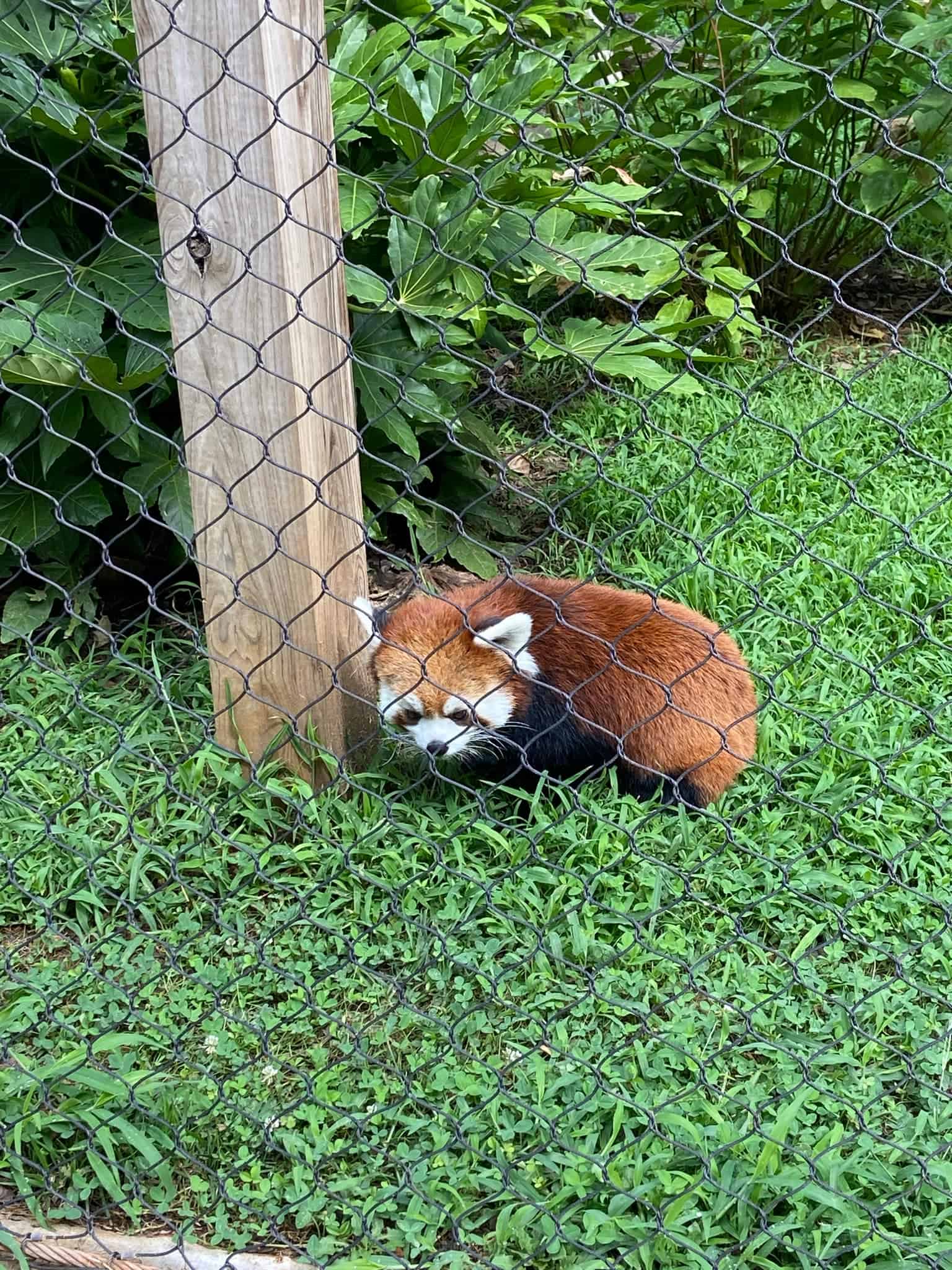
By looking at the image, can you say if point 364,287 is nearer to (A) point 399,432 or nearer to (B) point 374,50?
(A) point 399,432

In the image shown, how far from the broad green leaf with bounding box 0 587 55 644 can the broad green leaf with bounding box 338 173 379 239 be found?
1.60 metres

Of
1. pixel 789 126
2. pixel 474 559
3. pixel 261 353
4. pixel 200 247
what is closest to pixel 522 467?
pixel 474 559

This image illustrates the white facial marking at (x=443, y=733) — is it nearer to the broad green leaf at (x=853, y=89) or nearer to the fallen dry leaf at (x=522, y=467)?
the fallen dry leaf at (x=522, y=467)

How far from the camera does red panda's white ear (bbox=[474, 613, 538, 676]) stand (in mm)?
3188

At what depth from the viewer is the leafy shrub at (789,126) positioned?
466 centimetres

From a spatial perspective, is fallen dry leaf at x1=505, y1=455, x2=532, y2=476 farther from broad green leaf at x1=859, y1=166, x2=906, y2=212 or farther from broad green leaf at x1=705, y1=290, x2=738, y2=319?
broad green leaf at x1=859, y1=166, x2=906, y2=212

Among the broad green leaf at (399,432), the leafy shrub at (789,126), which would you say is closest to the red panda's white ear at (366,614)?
the broad green leaf at (399,432)

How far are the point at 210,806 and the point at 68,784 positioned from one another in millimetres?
469

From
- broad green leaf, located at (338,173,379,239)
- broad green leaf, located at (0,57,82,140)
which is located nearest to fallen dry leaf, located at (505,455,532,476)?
broad green leaf, located at (338,173,379,239)

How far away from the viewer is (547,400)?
17.5 feet

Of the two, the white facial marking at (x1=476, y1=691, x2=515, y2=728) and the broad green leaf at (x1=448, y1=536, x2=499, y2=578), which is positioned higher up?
the white facial marking at (x1=476, y1=691, x2=515, y2=728)

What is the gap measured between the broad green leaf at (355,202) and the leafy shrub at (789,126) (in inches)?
58.6

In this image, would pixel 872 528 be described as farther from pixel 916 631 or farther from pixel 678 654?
pixel 678 654

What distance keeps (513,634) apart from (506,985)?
93 cm
